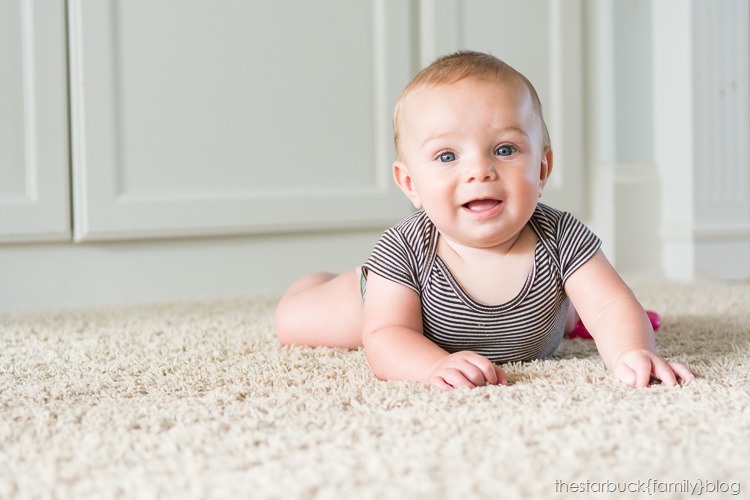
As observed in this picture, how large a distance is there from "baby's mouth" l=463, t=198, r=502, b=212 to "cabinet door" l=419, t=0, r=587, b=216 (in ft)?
3.37

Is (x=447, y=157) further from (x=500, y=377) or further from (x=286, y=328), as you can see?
(x=286, y=328)

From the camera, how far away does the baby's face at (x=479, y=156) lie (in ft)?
2.67

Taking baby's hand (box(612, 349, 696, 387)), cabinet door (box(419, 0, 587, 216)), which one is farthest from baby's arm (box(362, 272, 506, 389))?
cabinet door (box(419, 0, 587, 216))

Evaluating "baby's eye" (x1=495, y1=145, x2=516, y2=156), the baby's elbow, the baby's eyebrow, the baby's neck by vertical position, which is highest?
the baby's eyebrow

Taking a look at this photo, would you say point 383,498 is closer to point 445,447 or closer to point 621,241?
point 445,447

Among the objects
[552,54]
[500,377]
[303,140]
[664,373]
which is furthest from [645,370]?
[552,54]

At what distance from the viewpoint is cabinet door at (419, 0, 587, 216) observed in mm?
1804

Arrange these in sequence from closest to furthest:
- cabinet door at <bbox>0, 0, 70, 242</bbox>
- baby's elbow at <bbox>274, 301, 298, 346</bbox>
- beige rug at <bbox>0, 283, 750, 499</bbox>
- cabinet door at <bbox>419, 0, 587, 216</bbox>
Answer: beige rug at <bbox>0, 283, 750, 499</bbox>, baby's elbow at <bbox>274, 301, 298, 346</bbox>, cabinet door at <bbox>0, 0, 70, 242</bbox>, cabinet door at <bbox>419, 0, 587, 216</bbox>

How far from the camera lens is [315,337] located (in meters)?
1.02

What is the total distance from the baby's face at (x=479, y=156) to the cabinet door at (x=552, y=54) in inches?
39.3

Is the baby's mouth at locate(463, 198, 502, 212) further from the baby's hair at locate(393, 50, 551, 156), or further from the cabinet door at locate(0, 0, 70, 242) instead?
the cabinet door at locate(0, 0, 70, 242)

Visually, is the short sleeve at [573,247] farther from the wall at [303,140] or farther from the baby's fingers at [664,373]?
the wall at [303,140]

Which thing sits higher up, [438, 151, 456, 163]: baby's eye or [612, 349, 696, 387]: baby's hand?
[438, 151, 456, 163]: baby's eye

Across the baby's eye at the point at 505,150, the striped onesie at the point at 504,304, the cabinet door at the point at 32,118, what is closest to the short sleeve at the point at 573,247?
the striped onesie at the point at 504,304
